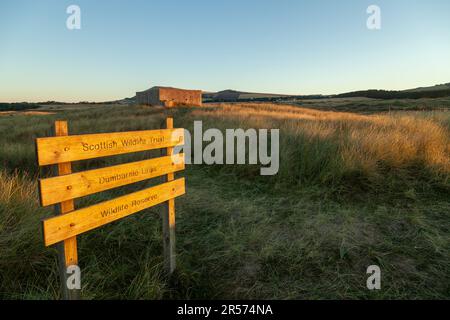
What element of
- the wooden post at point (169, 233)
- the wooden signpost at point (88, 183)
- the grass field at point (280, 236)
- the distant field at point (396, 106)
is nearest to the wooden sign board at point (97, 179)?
the wooden signpost at point (88, 183)

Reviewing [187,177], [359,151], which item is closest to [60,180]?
[187,177]

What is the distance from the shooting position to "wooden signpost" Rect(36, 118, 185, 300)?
1911 millimetres

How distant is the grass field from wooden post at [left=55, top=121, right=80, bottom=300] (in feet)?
0.82

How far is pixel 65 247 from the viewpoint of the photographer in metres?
2.07

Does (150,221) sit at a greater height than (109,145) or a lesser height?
lesser

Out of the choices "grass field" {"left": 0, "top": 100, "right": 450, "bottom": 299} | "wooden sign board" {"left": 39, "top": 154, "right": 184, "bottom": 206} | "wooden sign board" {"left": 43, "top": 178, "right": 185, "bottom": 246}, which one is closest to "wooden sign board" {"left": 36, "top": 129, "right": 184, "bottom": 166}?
"wooden sign board" {"left": 39, "top": 154, "right": 184, "bottom": 206}

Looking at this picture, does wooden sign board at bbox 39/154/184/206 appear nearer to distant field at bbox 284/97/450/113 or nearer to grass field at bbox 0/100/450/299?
grass field at bbox 0/100/450/299

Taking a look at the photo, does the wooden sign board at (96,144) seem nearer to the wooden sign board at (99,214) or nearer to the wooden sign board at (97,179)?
the wooden sign board at (97,179)

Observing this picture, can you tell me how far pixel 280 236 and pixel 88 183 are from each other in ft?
7.90

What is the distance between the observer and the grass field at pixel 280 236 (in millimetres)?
2631
